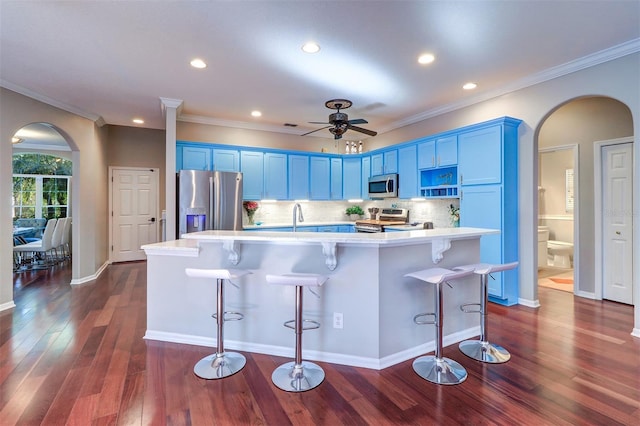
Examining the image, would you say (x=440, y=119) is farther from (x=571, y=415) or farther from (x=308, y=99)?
(x=571, y=415)

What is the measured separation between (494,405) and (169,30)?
12.3 ft

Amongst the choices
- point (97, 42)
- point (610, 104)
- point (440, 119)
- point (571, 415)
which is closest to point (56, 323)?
point (97, 42)

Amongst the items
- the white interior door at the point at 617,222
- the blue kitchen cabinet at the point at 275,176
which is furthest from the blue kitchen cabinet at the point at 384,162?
the white interior door at the point at 617,222

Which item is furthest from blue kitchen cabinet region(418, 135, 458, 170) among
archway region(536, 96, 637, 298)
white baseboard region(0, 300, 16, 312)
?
white baseboard region(0, 300, 16, 312)

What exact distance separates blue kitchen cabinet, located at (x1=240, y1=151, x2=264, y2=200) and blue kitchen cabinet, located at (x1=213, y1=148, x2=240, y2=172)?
0.30ft

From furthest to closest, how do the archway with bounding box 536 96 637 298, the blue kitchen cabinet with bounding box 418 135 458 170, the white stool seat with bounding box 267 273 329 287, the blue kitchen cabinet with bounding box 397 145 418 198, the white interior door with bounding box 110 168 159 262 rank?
the white interior door with bounding box 110 168 159 262, the blue kitchen cabinet with bounding box 397 145 418 198, the blue kitchen cabinet with bounding box 418 135 458 170, the archway with bounding box 536 96 637 298, the white stool seat with bounding box 267 273 329 287

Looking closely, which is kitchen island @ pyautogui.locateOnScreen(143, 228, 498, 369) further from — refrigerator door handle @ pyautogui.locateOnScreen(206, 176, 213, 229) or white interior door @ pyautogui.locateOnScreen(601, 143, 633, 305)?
white interior door @ pyautogui.locateOnScreen(601, 143, 633, 305)

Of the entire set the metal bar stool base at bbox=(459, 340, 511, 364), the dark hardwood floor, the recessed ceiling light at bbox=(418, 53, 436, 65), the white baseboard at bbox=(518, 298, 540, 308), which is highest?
the recessed ceiling light at bbox=(418, 53, 436, 65)

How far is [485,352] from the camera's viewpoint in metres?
2.65

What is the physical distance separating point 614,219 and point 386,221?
3.08m

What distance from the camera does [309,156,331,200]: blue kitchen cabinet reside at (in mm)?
6164

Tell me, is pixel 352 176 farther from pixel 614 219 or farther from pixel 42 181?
pixel 42 181

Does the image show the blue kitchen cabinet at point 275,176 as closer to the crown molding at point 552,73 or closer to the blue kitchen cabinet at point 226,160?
the blue kitchen cabinet at point 226,160

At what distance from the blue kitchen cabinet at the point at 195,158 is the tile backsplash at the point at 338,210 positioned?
118cm
